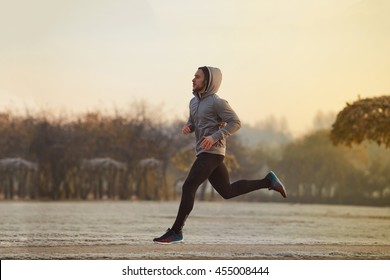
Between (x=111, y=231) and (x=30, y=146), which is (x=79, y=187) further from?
(x=111, y=231)

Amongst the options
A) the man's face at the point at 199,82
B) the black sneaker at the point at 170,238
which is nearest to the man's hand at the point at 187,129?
the man's face at the point at 199,82

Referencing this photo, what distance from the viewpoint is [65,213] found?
1398cm

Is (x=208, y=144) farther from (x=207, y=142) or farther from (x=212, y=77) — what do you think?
(x=212, y=77)

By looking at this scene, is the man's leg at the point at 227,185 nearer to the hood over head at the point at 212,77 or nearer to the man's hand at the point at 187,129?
the man's hand at the point at 187,129

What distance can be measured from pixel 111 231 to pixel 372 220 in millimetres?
5332

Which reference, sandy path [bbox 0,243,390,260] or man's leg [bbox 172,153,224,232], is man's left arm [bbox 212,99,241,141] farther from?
sandy path [bbox 0,243,390,260]

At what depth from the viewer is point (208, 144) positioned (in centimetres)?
657

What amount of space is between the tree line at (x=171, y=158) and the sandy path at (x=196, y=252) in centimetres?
1049

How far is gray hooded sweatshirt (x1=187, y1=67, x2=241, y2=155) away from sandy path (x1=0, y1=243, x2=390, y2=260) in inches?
34.9

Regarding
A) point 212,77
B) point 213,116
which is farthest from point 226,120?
point 212,77

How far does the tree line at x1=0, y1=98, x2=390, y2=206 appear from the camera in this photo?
1870cm

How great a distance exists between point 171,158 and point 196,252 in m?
12.7

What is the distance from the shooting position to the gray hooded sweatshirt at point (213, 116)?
6.68 metres

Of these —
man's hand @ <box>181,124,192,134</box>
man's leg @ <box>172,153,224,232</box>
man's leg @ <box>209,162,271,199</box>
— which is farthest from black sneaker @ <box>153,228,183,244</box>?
man's hand @ <box>181,124,192,134</box>
